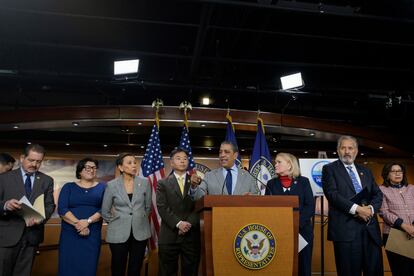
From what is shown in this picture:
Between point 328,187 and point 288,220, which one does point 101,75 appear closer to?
point 328,187

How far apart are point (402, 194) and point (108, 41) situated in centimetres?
462

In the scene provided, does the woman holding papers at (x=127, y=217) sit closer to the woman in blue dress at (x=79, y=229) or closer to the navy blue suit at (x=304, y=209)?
the woman in blue dress at (x=79, y=229)

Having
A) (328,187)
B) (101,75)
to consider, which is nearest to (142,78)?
(101,75)

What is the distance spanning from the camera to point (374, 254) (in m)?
2.95

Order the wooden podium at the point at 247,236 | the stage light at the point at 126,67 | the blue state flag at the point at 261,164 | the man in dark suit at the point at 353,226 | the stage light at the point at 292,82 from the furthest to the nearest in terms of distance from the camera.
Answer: the stage light at the point at 292,82 < the stage light at the point at 126,67 < the blue state flag at the point at 261,164 < the man in dark suit at the point at 353,226 < the wooden podium at the point at 247,236

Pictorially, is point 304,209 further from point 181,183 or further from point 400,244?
point 181,183

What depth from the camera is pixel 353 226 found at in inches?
117

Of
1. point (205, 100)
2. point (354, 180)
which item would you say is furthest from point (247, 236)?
point (205, 100)

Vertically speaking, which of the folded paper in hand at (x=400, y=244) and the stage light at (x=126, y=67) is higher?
the stage light at (x=126, y=67)

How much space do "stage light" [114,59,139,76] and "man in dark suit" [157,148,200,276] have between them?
237cm

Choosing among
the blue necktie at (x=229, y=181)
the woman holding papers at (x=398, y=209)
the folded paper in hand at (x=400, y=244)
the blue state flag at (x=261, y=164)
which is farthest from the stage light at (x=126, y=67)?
the folded paper in hand at (x=400, y=244)

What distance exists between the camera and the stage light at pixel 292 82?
5.62 meters

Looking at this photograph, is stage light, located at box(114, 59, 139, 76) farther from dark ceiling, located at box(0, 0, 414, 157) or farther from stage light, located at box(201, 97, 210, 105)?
stage light, located at box(201, 97, 210, 105)

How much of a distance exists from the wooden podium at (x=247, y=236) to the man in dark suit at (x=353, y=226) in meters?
0.92
